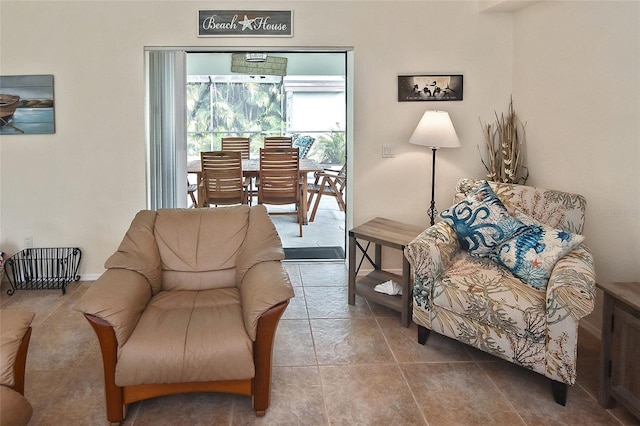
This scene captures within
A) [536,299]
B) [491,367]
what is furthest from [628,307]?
[491,367]

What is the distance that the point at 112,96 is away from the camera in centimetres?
424

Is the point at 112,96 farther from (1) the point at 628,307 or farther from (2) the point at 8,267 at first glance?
(1) the point at 628,307

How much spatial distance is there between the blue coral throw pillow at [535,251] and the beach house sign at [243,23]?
2473 mm

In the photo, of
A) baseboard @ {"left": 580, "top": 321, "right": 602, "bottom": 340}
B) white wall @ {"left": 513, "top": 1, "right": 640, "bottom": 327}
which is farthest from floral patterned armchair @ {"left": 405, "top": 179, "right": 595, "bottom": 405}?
baseboard @ {"left": 580, "top": 321, "right": 602, "bottom": 340}

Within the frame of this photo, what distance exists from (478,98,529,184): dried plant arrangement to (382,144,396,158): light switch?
0.77 metres

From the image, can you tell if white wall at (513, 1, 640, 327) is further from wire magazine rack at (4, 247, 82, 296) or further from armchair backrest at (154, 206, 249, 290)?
wire magazine rack at (4, 247, 82, 296)

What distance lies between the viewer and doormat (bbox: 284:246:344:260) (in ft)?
17.2

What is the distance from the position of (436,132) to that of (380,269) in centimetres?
119

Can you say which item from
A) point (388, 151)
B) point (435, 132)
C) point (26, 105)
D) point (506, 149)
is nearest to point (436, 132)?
point (435, 132)

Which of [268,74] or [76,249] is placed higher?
[268,74]

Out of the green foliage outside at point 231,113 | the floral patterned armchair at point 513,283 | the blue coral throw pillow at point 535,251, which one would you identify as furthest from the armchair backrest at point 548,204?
the green foliage outside at point 231,113

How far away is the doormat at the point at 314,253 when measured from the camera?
17.2 feet

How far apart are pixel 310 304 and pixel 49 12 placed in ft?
10.1

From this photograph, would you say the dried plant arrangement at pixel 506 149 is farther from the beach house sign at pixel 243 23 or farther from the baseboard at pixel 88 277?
the baseboard at pixel 88 277
